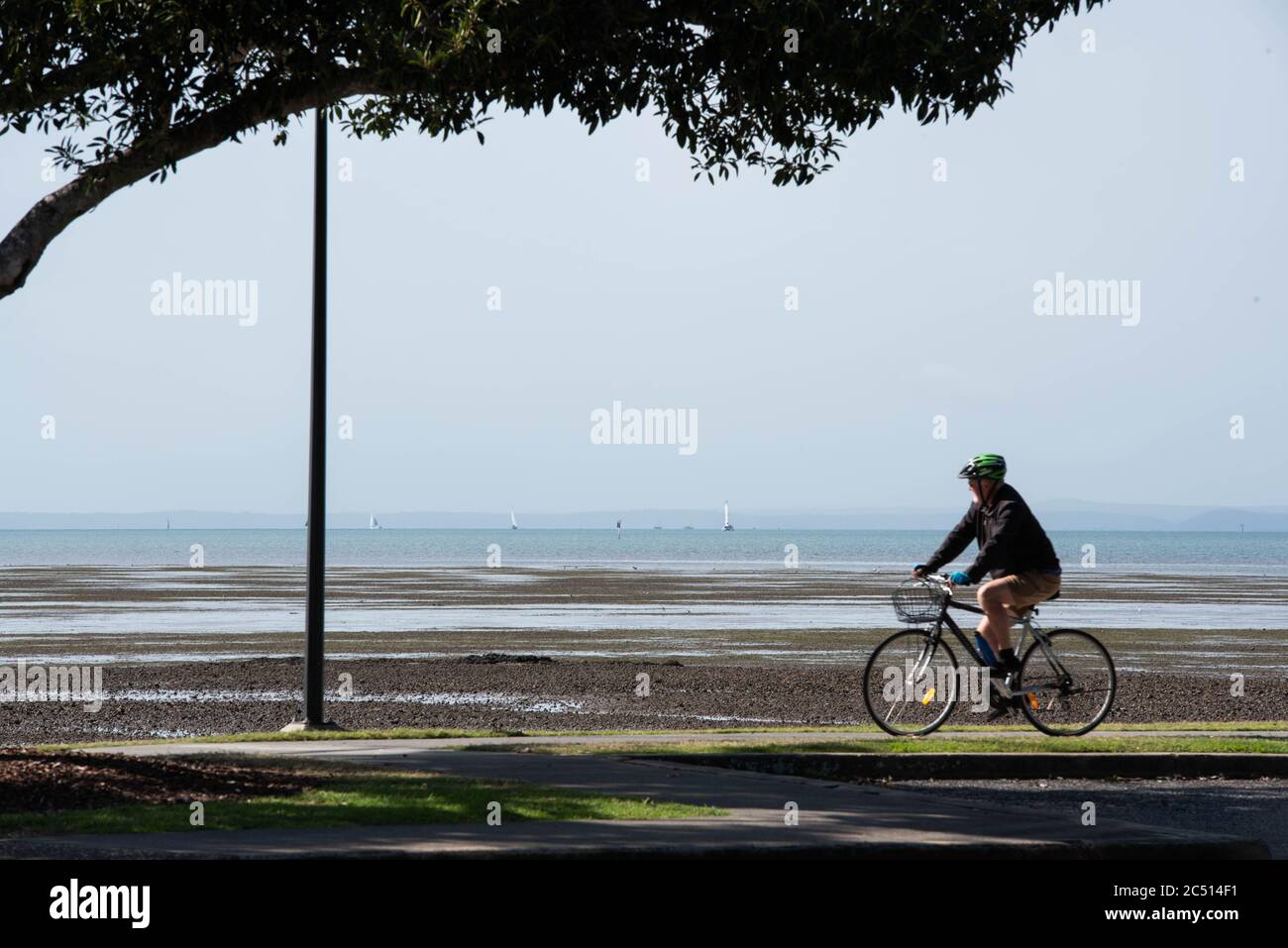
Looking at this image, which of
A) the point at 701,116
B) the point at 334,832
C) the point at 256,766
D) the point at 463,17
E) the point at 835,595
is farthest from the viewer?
the point at 835,595

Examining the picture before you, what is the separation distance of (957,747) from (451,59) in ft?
19.8

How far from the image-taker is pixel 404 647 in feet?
93.7

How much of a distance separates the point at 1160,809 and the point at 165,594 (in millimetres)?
44661

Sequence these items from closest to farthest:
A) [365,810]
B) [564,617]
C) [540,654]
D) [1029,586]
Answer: [365,810] < [1029,586] < [540,654] < [564,617]

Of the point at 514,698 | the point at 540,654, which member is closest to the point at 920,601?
the point at 514,698

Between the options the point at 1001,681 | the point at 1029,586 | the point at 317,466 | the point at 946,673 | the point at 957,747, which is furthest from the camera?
the point at 317,466

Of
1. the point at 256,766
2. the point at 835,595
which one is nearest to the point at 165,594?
the point at 835,595

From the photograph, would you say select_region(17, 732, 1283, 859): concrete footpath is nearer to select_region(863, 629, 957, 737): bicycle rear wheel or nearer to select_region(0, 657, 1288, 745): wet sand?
select_region(863, 629, 957, 737): bicycle rear wheel

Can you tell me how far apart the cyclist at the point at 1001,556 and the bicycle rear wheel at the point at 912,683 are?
0.41 metres

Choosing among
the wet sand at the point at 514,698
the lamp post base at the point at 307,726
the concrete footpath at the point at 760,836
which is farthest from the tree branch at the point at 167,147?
the wet sand at the point at 514,698

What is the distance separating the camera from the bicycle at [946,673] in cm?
1292

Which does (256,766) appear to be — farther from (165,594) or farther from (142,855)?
(165,594)

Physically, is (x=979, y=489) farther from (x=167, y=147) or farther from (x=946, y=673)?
(x=167, y=147)

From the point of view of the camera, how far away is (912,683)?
13055mm
